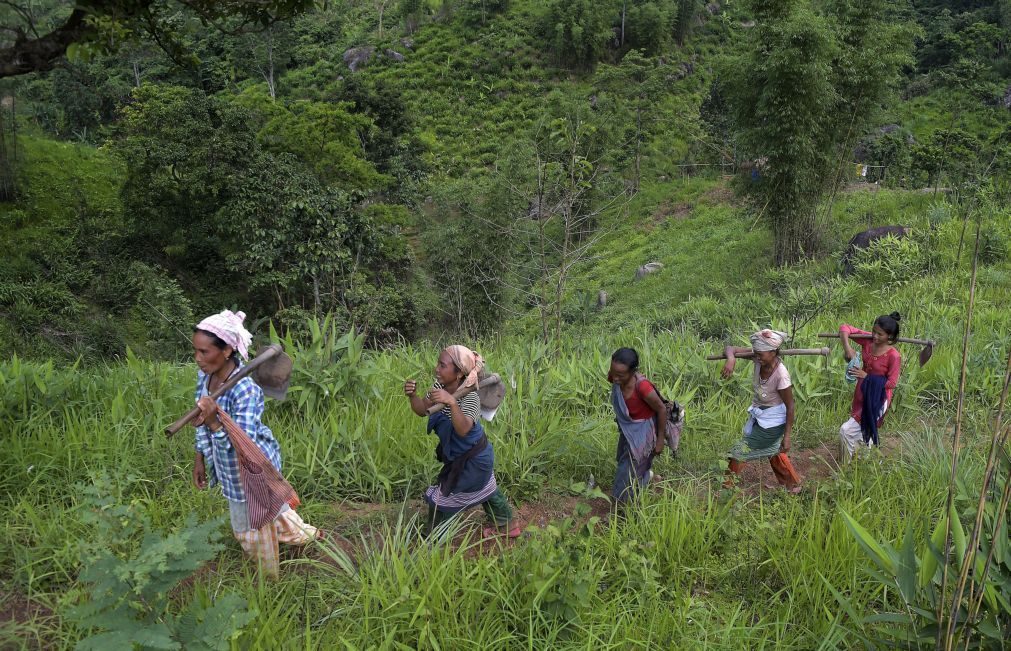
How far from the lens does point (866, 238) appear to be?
13.1 metres

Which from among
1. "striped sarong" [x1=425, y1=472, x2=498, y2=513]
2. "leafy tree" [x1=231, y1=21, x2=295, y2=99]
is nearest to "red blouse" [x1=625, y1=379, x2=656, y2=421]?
"striped sarong" [x1=425, y1=472, x2=498, y2=513]

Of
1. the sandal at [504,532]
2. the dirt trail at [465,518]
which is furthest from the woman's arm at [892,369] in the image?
the sandal at [504,532]

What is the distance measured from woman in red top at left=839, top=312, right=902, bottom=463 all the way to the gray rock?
54.5ft

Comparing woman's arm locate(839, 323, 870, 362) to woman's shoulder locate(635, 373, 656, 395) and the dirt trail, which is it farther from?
woman's shoulder locate(635, 373, 656, 395)

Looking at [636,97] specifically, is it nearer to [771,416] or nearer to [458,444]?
[771,416]

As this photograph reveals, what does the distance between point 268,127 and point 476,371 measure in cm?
1679

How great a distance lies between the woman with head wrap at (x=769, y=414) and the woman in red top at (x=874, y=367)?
52 cm

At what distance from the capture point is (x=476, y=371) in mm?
3094

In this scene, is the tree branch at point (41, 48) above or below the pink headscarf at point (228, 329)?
above

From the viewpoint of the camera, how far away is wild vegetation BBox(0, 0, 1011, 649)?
2539 millimetres

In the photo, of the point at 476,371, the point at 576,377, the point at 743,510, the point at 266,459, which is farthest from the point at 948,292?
the point at 266,459

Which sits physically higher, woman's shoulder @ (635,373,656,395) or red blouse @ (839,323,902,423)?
woman's shoulder @ (635,373,656,395)

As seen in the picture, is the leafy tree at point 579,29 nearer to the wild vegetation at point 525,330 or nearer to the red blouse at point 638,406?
the wild vegetation at point 525,330

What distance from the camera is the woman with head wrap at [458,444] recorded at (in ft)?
10.1
